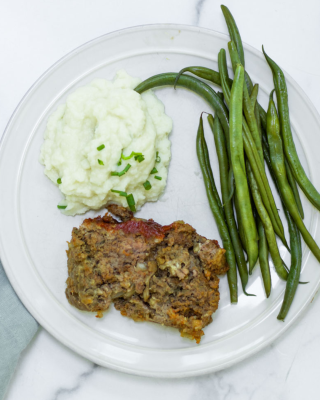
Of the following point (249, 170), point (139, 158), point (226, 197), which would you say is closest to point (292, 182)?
point (249, 170)

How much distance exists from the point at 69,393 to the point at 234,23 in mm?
4737

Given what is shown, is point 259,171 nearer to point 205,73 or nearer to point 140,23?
point 205,73

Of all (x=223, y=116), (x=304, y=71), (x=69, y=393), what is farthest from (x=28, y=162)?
(x=304, y=71)

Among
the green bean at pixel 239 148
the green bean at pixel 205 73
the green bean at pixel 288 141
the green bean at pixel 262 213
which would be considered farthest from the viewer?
the green bean at pixel 205 73

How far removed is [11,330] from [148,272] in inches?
68.0

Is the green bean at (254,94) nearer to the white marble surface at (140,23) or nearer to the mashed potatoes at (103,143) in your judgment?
the white marble surface at (140,23)

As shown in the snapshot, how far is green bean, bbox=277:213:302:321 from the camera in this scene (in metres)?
4.04

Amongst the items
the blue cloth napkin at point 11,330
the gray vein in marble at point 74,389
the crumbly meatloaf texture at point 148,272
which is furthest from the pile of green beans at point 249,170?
the blue cloth napkin at point 11,330

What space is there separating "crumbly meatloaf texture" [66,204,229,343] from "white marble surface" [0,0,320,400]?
1.00m

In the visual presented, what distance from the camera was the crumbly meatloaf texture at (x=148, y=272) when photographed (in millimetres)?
3826

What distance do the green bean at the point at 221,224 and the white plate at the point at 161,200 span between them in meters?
0.17

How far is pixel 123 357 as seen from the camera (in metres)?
4.23

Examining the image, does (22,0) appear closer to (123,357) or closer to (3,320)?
(3,320)

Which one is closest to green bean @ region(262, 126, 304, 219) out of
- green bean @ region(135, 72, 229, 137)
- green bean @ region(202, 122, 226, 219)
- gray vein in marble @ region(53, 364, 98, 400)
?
green bean @ region(135, 72, 229, 137)
